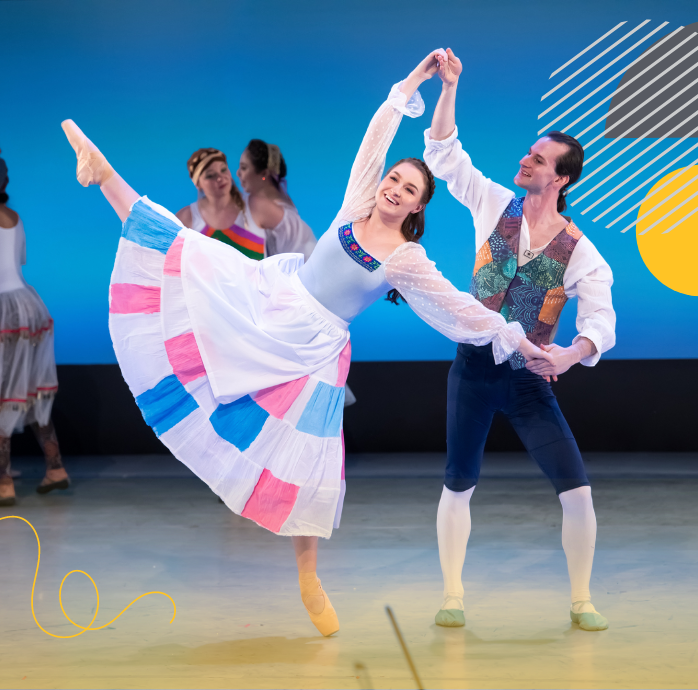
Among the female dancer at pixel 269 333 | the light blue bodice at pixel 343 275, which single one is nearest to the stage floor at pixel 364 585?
the female dancer at pixel 269 333

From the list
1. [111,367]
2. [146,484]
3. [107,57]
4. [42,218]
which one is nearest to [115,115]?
[107,57]

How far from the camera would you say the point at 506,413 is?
8.25 ft

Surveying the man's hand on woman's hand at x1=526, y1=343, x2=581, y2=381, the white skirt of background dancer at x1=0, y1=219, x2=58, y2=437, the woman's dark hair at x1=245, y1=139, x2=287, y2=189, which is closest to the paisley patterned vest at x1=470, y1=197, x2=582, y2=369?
the man's hand on woman's hand at x1=526, y1=343, x2=581, y2=381

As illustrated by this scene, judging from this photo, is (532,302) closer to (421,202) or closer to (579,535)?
(421,202)

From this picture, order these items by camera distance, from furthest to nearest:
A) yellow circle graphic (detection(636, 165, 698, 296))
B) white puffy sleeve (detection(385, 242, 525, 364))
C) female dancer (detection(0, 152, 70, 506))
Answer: female dancer (detection(0, 152, 70, 506)), yellow circle graphic (detection(636, 165, 698, 296)), white puffy sleeve (detection(385, 242, 525, 364))

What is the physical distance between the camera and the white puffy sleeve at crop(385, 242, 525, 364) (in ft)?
7.28

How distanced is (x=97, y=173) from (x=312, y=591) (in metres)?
1.32

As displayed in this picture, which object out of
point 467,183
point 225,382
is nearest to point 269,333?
point 225,382

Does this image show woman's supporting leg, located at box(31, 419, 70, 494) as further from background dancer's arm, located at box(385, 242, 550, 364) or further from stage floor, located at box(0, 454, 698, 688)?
background dancer's arm, located at box(385, 242, 550, 364)

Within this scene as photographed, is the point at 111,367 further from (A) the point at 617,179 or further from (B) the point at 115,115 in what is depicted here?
(A) the point at 617,179

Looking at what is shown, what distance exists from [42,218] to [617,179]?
2.56 m

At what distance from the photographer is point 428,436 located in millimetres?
4039

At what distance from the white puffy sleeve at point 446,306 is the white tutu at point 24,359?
2.25 metres

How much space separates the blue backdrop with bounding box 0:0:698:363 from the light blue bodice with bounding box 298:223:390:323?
90 cm
